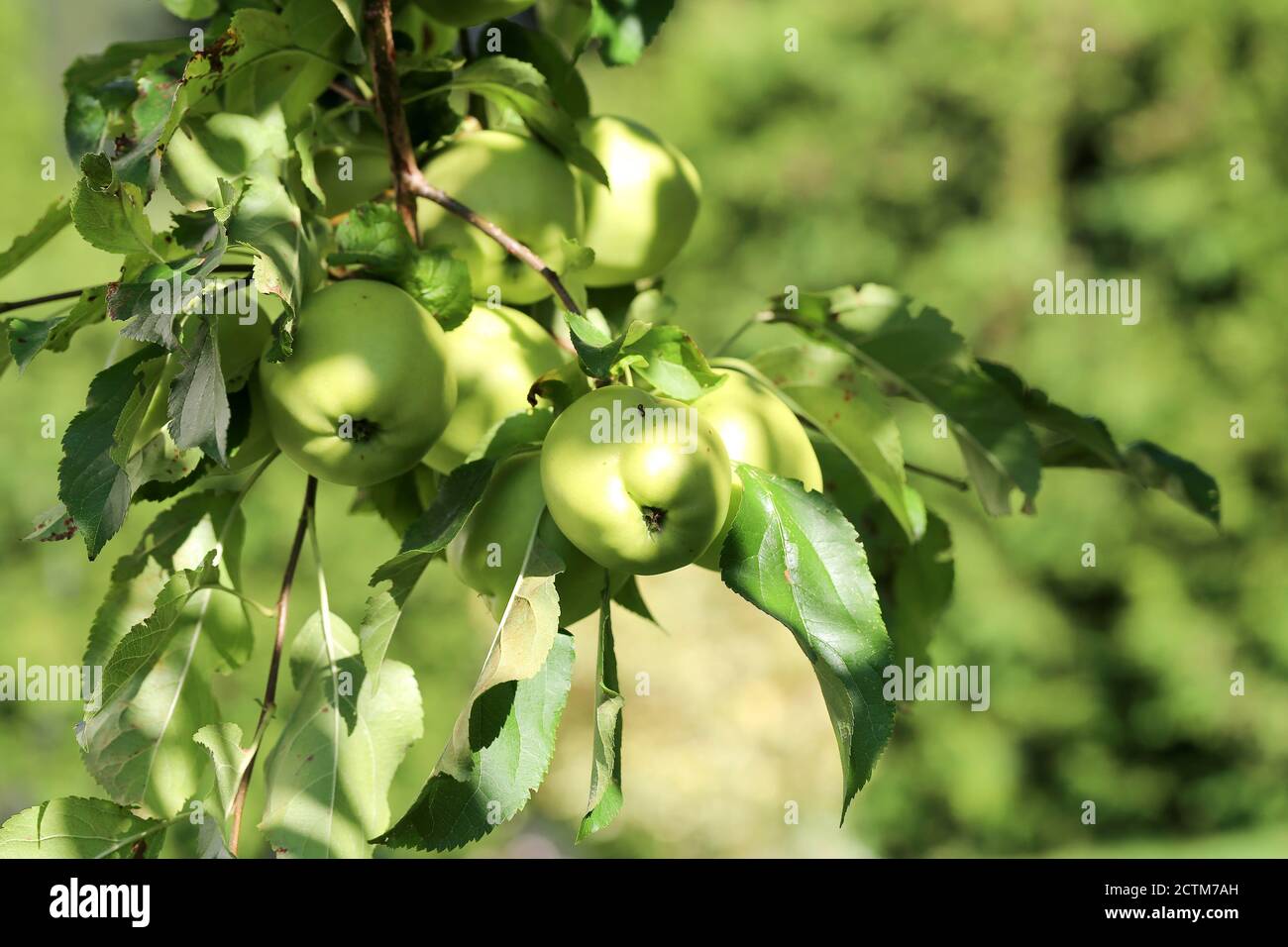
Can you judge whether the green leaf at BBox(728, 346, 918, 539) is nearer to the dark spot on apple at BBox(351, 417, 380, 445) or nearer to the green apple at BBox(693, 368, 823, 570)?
the green apple at BBox(693, 368, 823, 570)

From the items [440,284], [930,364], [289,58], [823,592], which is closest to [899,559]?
[930,364]

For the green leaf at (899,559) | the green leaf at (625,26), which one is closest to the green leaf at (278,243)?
the green leaf at (625,26)

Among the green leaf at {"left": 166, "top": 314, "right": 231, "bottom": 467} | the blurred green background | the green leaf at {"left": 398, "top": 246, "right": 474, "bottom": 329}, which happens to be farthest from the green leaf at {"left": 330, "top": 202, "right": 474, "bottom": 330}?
the blurred green background

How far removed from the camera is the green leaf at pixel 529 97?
0.61m

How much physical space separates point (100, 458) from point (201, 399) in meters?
0.09

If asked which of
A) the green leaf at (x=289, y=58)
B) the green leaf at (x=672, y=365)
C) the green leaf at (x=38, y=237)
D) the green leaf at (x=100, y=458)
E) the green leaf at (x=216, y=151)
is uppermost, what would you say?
the green leaf at (x=289, y=58)

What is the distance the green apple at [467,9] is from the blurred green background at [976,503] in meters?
2.25

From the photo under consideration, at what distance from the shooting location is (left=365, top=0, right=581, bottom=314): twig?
0.55 meters

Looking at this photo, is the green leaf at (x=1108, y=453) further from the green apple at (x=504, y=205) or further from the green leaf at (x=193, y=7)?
the green leaf at (x=193, y=7)

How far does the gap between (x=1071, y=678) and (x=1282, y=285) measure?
1.20 meters

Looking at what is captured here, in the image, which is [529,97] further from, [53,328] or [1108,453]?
[1108,453]

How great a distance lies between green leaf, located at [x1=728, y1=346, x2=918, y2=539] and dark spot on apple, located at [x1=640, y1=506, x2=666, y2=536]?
0.54 feet
